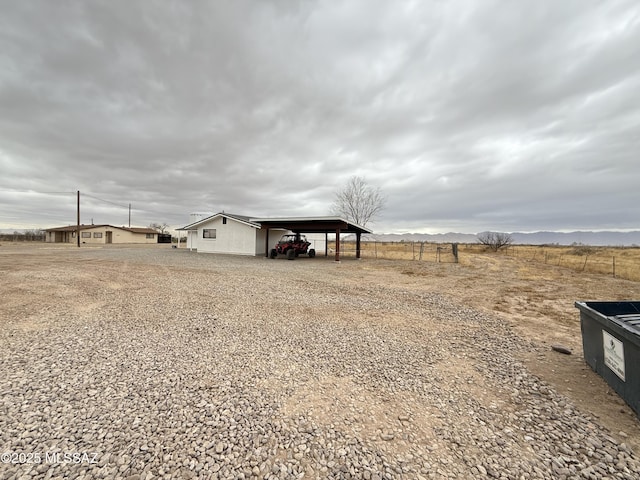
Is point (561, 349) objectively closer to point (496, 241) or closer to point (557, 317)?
point (557, 317)

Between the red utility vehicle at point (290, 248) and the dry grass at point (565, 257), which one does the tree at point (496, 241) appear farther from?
the red utility vehicle at point (290, 248)

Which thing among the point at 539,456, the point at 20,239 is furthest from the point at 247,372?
the point at 20,239

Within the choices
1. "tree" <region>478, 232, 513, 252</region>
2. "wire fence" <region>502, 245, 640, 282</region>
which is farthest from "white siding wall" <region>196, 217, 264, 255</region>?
"tree" <region>478, 232, 513, 252</region>

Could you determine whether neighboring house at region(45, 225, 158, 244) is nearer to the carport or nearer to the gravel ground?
the carport

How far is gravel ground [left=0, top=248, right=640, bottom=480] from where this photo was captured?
206cm

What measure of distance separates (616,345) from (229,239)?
854 inches

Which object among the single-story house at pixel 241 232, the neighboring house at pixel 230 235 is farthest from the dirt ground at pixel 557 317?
the neighboring house at pixel 230 235

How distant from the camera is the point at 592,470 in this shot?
2.03 metres

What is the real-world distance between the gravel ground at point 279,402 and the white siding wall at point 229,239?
50.4 ft

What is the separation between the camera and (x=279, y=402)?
111 inches

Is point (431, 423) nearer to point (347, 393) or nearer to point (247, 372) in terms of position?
point (347, 393)

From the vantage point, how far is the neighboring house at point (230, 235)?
826 inches

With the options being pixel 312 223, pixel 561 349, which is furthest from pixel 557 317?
pixel 312 223

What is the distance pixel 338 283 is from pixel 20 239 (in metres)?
62.5
